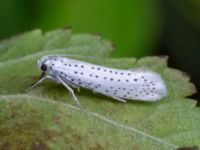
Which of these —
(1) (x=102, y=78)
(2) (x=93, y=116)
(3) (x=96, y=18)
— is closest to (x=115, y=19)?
(3) (x=96, y=18)

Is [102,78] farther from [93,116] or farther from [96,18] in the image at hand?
[96,18]

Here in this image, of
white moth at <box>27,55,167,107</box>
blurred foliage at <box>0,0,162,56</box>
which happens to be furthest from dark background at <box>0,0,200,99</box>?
white moth at <box>27,55,167,107</box>

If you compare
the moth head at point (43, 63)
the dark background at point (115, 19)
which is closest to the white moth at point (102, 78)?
the moth head at point (43, 63)

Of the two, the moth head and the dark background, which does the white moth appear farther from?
the dark background

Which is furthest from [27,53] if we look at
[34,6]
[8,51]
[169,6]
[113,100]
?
[169,6]

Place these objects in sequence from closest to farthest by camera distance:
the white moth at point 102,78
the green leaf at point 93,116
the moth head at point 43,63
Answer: the green leaf at point 93,116 → the white moth at point 102,78 → the moth head at point 43,63

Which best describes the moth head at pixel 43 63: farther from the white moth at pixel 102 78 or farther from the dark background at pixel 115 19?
the dark background at pixel 115 19
